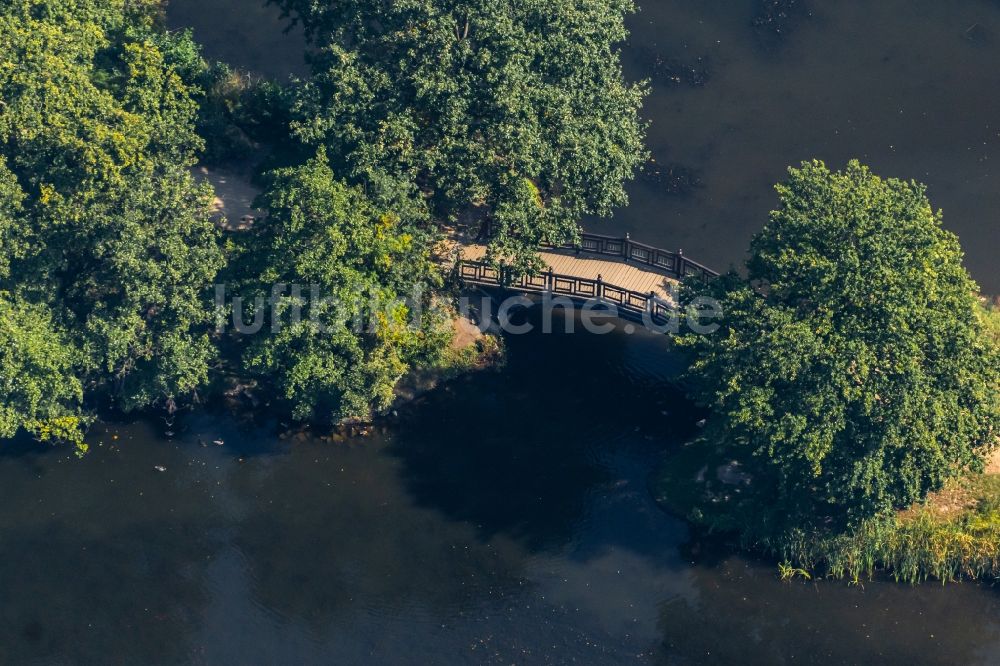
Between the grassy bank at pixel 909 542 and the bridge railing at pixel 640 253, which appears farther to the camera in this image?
the bridge railing at pixel 640 253

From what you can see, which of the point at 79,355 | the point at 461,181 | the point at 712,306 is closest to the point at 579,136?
the point at 461,181

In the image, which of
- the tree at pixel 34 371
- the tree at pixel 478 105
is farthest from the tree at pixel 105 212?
the tree at pixel 478 105

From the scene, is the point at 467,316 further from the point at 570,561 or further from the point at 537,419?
the point at 570,561

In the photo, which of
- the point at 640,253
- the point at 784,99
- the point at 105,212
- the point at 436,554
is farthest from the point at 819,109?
the point at 105,212

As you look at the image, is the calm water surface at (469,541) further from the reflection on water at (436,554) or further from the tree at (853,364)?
the tree at (853,364)

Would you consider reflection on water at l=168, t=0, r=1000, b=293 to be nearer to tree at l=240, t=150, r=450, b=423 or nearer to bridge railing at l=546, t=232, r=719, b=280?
bridge railing at l=546, t=232, r=719, b=280

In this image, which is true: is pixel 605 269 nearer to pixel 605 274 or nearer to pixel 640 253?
pixel 605 274

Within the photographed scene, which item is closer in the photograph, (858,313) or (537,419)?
(858,313)
